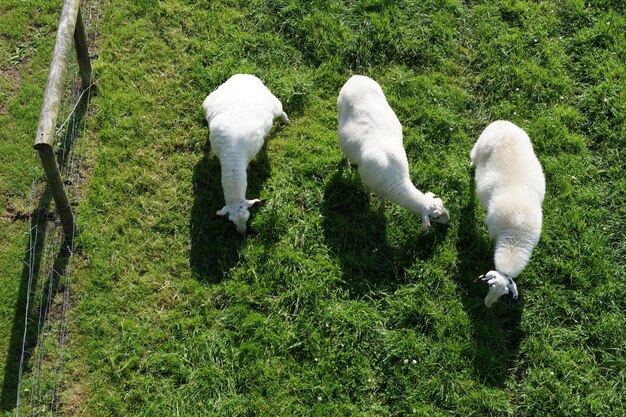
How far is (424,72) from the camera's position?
9.35 m

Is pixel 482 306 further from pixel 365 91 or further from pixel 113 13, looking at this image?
pixel 113 13

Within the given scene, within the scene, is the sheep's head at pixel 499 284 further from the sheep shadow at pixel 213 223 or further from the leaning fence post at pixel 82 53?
the leaning fence post at pixel 82 53

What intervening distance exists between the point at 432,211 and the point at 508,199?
0.93m

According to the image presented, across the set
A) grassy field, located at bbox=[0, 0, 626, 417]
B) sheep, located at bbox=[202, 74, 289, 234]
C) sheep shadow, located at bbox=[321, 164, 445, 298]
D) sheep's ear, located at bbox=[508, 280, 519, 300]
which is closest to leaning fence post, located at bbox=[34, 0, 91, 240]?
grassy field, located at bbox=[0, 0, 626, 417]

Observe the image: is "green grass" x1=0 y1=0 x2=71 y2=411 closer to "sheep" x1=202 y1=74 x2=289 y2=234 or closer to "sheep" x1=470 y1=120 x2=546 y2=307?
"sheep" x1=202 y1=74 x2=289 y2=234

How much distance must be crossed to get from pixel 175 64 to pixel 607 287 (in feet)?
23.6

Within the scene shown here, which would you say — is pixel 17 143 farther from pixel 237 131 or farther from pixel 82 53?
pixel 237 131

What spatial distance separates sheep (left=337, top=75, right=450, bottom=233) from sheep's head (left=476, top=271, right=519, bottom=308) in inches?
39.9

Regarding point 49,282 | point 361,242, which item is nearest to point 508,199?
point 361,242

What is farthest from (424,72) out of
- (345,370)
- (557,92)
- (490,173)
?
(345,370)

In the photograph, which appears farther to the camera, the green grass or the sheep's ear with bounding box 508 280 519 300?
the green grass

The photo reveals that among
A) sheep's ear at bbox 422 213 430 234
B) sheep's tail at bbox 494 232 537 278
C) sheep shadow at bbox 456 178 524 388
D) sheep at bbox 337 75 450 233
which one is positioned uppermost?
sheep at bbox 337 75 450 233

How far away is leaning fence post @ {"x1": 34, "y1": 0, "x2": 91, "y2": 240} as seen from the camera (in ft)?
21.1

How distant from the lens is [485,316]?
7066 mm
